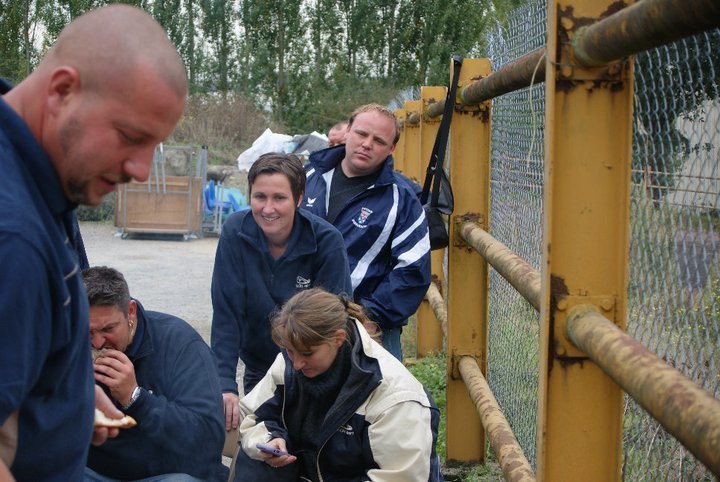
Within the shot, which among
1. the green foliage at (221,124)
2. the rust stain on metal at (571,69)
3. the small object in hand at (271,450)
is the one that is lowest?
the small object in hand at (271,450)

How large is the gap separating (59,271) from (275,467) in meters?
2.14

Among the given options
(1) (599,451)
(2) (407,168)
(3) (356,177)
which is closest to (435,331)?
(2) (407,168)

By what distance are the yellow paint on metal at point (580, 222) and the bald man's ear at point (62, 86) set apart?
1.17 metres

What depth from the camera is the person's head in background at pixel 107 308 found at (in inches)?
138

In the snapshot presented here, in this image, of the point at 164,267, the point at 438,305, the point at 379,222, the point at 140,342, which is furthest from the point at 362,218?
the point at 164,267

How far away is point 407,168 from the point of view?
31.8 feet

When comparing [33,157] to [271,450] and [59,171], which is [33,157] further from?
[271,450]

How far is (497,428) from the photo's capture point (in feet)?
12.0

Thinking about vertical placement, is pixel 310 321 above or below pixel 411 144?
Result: below

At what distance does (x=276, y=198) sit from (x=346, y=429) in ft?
4.22

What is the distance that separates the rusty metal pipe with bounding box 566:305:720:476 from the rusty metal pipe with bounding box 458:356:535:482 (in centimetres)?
101

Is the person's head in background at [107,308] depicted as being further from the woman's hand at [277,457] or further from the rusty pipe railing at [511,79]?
the rusty pipe railing at [511,79]

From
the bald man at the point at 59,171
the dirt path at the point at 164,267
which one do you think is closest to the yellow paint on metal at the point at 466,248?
the bald man at the point at 59,171

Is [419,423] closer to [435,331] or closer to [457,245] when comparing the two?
[457,245]
